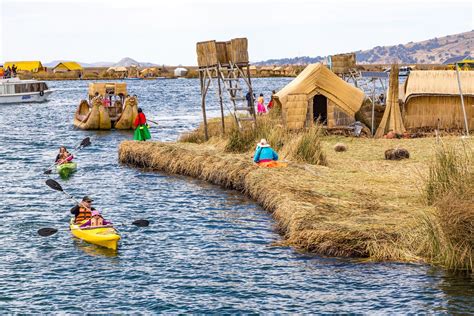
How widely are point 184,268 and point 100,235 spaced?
9.61ft

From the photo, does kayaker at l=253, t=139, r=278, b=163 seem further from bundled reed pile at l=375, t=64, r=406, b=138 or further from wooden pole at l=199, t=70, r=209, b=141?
bundled reed pile at l=375, t=64, r=406, b=138

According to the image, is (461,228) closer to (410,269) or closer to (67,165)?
(410,269)

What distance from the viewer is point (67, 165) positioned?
3381 centimetres

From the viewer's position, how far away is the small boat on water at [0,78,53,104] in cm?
8444

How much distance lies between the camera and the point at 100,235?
2044cm

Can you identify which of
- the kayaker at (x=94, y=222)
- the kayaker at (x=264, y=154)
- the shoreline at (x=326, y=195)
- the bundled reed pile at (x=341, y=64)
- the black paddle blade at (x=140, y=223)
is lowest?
the black paddle blade at (x=140, y=223)

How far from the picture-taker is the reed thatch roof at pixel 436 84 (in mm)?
35625

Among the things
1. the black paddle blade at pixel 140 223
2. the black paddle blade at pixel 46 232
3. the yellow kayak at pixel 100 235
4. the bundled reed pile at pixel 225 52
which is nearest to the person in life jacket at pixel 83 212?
the yellow kayak at pixel 100 235

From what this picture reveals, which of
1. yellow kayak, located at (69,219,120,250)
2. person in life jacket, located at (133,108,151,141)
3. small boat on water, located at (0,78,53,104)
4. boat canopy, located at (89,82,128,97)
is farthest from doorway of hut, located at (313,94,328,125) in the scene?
small boat on water, located at (0,78,53,104)

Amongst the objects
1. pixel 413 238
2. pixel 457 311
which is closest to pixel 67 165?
pixel 413 238

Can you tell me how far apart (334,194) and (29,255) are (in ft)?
27.8

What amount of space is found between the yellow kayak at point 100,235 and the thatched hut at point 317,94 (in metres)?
16.7

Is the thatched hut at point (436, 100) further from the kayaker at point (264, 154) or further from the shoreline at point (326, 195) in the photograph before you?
the kayaker at point (264, 154)

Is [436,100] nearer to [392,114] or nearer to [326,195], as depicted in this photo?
[392,114]
